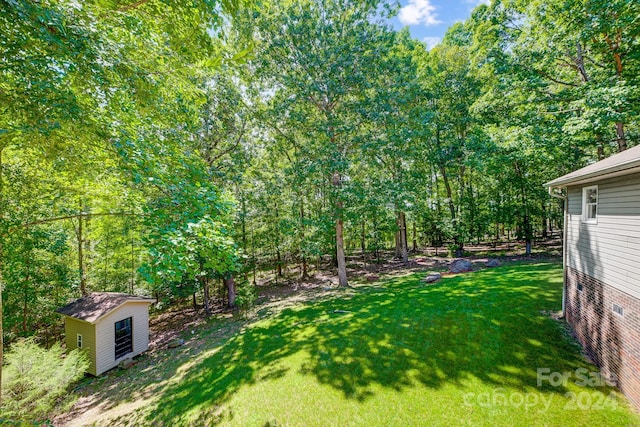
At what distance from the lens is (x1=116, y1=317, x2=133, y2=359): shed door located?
33.7 feet

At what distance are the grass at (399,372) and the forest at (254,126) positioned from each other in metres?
3.11

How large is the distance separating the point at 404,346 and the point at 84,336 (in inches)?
476

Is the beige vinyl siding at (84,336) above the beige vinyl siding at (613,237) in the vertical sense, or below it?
below

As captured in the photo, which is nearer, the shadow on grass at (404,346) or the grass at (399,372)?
the grass at (399,372)

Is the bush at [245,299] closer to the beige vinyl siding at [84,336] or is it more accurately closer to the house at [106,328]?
the house at [106,328]

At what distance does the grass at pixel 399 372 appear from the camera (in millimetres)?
4531

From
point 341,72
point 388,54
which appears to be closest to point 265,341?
point 341,72

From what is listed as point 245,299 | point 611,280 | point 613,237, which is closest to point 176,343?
point 245,299

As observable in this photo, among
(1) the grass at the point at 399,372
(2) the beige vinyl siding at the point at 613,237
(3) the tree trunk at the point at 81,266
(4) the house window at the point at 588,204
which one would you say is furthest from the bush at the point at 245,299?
(4) the house window at the point at 588,204

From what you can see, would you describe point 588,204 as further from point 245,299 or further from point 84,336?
point 84,336

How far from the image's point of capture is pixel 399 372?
5.66 m

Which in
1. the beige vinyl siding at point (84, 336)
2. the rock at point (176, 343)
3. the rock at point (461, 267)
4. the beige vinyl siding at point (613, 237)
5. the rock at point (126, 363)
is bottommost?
the rock at point (126, 363)

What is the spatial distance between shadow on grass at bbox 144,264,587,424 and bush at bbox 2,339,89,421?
2.66 metres

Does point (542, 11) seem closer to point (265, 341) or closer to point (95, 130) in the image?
point (95, 130)
